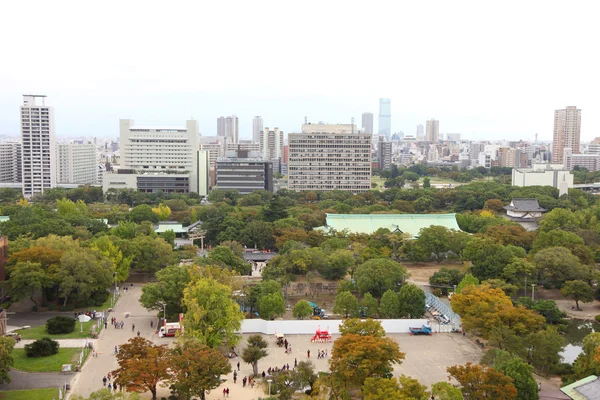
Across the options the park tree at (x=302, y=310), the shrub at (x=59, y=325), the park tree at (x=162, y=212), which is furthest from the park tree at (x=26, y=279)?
the park tree at (x=162, y=212)

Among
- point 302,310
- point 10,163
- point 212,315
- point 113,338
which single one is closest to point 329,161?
point 10,163

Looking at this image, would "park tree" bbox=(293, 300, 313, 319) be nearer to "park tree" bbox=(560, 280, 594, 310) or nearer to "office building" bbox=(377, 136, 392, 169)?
"park tree" bbox=(560, 280, 594, 310)

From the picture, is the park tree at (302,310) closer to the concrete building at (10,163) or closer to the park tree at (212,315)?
the park tree at (212,315)

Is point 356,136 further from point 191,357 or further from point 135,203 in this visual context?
point 191,357

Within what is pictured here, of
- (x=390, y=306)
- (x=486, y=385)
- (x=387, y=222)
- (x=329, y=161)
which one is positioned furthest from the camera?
(x=329, y=161)

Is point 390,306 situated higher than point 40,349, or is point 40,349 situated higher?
point 390,306

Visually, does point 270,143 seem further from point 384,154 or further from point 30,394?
→ point 30,394

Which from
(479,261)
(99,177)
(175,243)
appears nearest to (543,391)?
(479,261)
